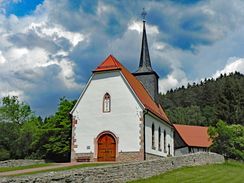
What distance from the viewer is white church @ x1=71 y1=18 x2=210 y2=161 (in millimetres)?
25188

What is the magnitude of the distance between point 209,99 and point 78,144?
65567 millimetres

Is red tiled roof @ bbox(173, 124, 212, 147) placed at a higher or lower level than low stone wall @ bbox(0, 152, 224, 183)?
higher

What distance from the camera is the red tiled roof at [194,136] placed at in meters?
49.9

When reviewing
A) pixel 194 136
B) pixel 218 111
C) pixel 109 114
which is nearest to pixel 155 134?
pixel 109 114

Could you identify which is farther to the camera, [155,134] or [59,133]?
[59,133]

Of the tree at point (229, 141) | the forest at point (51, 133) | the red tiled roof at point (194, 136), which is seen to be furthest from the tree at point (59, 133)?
the red tiled roof at point (194, 136)

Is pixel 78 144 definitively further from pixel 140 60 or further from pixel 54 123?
pixel 140 60

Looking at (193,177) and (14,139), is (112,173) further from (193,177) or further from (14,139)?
(14,139)

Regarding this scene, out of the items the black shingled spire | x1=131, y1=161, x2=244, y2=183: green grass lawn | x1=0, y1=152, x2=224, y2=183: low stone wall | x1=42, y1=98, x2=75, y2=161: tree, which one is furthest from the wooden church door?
the black shingled spire

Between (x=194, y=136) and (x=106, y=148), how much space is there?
2839 centimetres

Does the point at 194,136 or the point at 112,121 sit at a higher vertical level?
the point at 112,121

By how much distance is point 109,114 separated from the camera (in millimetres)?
26172

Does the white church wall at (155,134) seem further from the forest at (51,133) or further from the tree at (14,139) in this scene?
the tree at (14,139)

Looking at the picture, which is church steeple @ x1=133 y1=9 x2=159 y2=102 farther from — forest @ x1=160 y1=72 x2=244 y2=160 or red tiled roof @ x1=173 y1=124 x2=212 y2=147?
red tiled roof @ x1=173 y1=124 x2=212 y2=147
